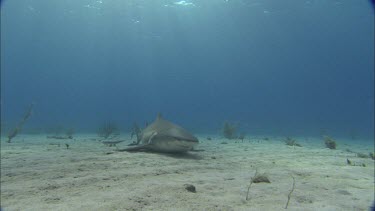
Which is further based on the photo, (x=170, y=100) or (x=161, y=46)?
(x=170, y=100)

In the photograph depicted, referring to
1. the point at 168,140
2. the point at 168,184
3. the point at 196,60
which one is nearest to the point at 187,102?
the point at 196,60

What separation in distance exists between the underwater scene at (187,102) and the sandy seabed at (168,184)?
32mm

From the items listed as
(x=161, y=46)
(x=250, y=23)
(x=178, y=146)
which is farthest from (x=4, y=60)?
→ (x=178, y=146)

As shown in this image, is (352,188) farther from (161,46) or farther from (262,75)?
(262,75)

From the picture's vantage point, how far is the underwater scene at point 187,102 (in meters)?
4.38

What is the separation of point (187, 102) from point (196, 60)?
3111 inches

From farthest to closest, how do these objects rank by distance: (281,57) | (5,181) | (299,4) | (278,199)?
1. (281,57)
2. (299,4)
3. (5,181)
4. (278,199)

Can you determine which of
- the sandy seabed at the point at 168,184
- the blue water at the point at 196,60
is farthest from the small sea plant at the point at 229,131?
the sandy seabed at the point at 168,184

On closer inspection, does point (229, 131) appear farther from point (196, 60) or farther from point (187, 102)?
point (187, 102)

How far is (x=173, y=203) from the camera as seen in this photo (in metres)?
3.62

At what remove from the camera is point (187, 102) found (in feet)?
578

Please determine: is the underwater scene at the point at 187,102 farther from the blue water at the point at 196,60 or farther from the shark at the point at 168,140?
the blue water at the point at 196,60

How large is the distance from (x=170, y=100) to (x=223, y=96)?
36.4 meters

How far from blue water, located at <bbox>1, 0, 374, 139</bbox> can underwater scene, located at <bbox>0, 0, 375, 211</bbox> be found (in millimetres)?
554
